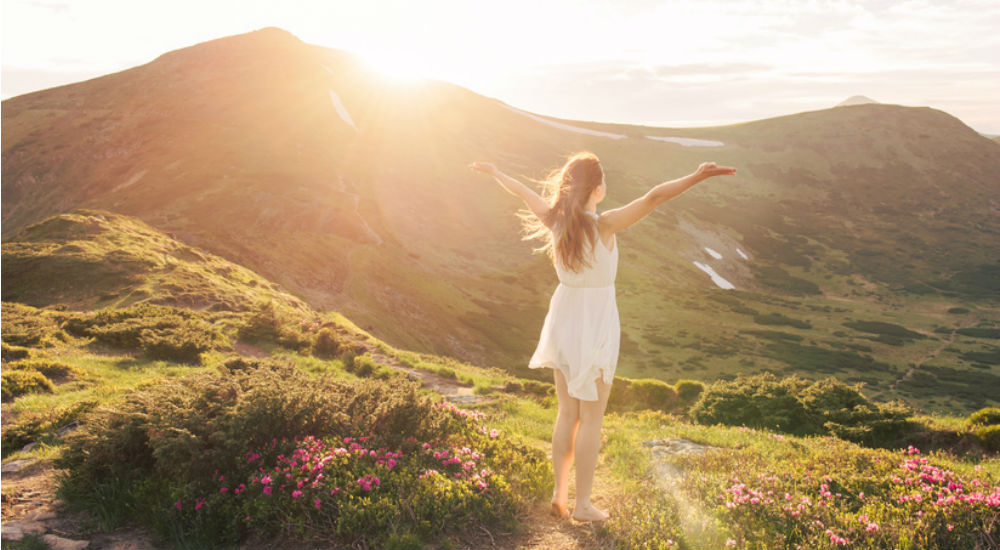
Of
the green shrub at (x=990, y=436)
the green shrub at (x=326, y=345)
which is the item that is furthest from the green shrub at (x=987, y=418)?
the green shrub at (x=326, y=345)

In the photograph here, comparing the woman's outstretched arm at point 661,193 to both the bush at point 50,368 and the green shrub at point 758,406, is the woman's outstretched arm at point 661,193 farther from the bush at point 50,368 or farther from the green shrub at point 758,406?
the bush at point 50,368

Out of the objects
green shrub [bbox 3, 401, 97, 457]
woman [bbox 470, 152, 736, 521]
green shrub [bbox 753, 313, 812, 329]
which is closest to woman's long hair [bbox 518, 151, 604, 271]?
woman [bbox 470, 152, 736, 521]

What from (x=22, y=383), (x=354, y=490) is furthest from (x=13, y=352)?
(x=354, y=490)

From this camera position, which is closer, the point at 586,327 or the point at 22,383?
the point at 586,327

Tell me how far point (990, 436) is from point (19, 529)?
14.3 m

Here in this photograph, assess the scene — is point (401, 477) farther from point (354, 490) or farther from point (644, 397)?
point (644, 397)

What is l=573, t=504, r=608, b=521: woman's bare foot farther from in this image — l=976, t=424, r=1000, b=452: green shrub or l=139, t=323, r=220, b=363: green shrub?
l=139, t=323, r=220, b=363: green shrub

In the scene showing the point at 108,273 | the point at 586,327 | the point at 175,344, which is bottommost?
the point at 175,344

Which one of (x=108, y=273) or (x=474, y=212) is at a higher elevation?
(x=474, y=212)

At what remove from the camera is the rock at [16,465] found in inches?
263

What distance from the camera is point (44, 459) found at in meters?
6.88

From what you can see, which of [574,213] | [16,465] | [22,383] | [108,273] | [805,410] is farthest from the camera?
[108,273]

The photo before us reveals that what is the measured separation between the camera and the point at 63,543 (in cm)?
497

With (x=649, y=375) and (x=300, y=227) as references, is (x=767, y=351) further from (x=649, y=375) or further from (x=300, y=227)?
(x=300, y=227)
